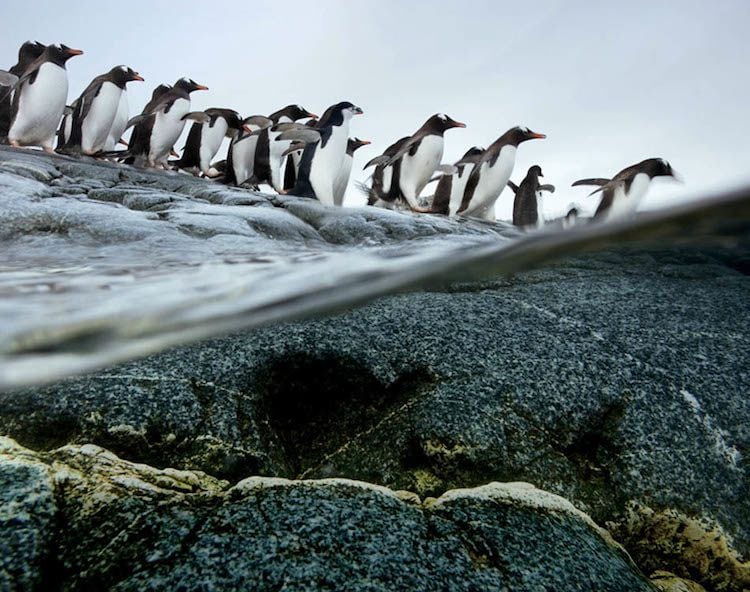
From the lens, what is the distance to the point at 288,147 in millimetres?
11438

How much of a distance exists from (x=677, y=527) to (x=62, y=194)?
626 cm

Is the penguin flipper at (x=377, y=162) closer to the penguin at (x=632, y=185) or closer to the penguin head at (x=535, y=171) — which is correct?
the penguin head at (x=535, y=171)

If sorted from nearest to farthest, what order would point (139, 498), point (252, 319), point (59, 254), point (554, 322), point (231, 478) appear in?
point (139, 498) < point (252, 319) < point (231, 478) < point (554, 322) < point (59, 254)

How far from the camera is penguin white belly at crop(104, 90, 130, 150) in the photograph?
528 inches

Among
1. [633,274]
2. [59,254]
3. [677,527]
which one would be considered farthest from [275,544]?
[59,254]

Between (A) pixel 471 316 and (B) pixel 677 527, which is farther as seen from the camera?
(A) pixel 471 316

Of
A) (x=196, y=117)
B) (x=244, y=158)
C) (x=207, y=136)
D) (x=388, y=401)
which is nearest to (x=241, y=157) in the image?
(x=244, y=158)

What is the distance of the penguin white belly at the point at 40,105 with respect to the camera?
1122 cm

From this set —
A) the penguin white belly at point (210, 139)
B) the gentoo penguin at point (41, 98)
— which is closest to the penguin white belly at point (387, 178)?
the penguin white belly at point (210, 139)

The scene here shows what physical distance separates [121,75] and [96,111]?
1.00 meters

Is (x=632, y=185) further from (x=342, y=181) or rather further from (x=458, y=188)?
(x=342, y=181)

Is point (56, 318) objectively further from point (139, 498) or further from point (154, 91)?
point (154, 91)

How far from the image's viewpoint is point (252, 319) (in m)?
1.66

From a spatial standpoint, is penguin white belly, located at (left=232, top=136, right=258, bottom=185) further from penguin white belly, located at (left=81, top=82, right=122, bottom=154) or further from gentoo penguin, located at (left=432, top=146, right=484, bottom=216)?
gentoo penguin, located at (left=432, top=146, right=484, bottom=216)
